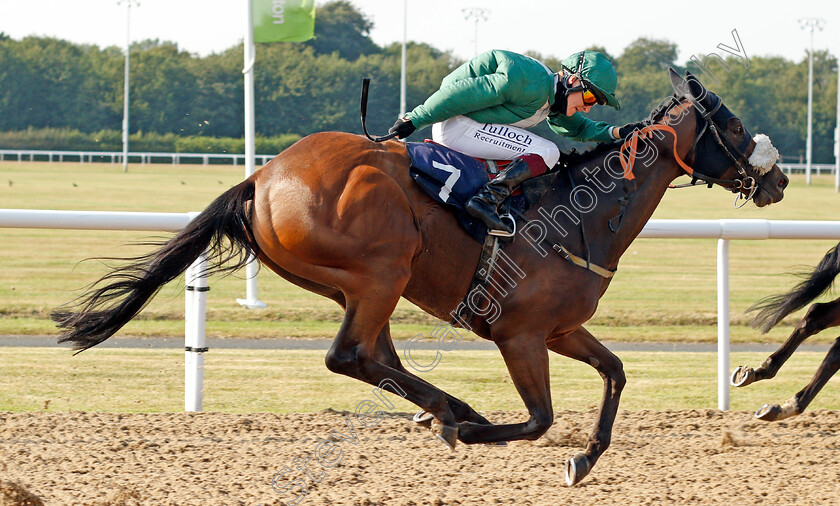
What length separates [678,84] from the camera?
4066mm

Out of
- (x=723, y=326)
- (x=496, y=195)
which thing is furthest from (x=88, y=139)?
(x=496, y=195)

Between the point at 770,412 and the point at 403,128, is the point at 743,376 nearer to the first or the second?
the point at 770,412

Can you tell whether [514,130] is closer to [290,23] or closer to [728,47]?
[728,47]

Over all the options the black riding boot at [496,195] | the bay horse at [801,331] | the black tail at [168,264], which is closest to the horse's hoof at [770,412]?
the bay horse at [801,331]

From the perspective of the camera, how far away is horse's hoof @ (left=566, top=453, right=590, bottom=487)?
376 cm

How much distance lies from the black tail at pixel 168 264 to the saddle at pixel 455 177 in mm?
660

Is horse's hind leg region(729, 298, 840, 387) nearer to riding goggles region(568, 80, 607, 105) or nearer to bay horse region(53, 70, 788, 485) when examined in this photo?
bay horse region(53, 70, 788, 485)

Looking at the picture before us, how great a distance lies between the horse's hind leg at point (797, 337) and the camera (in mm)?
5016

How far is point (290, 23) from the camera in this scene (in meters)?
9.44

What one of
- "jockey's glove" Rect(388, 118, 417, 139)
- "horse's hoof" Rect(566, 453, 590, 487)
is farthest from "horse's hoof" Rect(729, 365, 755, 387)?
"jockey's glove" Rect(388, 118, 417, 139)

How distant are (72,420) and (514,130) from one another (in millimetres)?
2792

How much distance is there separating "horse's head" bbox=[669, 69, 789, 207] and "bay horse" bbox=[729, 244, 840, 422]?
1.35 m

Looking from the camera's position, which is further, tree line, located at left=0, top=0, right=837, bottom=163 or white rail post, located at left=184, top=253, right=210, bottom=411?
tree line, located at left=0, top=0, right=837, bottom=163

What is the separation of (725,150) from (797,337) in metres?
1.74
